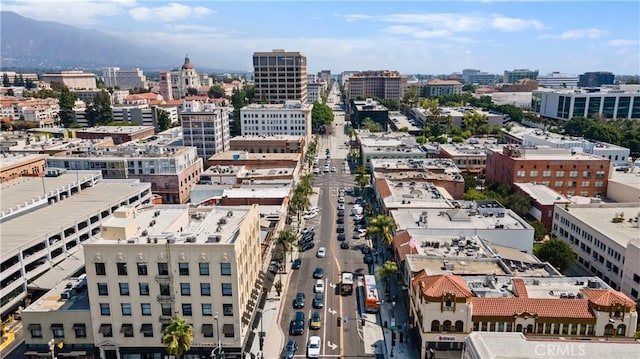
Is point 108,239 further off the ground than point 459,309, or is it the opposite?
point 108,239

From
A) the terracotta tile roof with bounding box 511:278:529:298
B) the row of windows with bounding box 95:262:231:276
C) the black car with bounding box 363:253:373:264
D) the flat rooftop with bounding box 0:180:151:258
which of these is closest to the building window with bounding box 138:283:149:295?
the row of windows with bounding box 95:262:231:276

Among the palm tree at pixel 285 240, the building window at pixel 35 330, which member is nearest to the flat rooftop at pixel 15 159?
the building window at pixel 35 330

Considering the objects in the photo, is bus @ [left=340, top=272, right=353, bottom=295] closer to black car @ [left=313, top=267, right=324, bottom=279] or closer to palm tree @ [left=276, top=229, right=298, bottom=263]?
black car @ [left=313, top=267, right=324, bottom=279]

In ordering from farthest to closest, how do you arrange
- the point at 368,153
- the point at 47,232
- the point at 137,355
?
the point at 368,153, the point at 47,232, the point at 137,355

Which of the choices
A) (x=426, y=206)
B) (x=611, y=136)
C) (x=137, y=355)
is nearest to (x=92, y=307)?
(x=137, y=355)

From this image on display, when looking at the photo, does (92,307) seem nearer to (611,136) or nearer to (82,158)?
(82,158)
